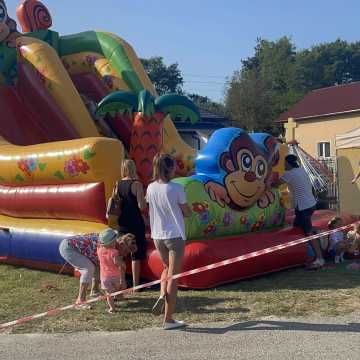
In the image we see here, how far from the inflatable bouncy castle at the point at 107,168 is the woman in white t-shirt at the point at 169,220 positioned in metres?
1.42

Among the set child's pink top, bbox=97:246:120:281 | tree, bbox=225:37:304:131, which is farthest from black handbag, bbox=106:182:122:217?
tree, bbox=225:37:304:131

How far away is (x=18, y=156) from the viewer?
27.3 feet

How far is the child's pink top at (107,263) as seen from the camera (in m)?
5.89

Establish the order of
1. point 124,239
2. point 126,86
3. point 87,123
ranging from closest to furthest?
point 124,239 < point 87,123 < point 126,86

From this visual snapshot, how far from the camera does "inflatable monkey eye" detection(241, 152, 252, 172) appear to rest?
24.5 feet

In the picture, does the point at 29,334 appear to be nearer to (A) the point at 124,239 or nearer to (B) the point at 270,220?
(A) the point at 124,239

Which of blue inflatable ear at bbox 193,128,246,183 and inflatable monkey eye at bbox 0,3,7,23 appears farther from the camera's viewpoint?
inflatable monkey eye at bbox 0,3,7,23

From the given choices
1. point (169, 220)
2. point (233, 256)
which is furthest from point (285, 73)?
point (169, 220)

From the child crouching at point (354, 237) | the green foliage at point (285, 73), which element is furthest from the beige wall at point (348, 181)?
the green foliage at point (285, 73)

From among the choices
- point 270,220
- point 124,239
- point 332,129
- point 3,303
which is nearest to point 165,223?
point 124,239

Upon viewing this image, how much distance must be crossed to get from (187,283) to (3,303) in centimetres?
189

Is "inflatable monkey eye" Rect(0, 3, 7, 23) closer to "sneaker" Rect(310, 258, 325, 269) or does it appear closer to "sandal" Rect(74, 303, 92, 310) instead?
"sandal" Rect(74, 303, 92, 310)

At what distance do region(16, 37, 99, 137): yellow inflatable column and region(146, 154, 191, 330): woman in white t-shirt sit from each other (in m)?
4.56

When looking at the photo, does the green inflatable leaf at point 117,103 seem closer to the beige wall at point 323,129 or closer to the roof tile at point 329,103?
the beige wall at point 323,129
